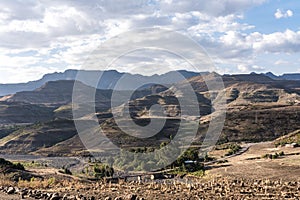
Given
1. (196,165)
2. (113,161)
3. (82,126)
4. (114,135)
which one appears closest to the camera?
(196,165)

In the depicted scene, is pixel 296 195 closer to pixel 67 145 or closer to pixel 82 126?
pixel 67 145

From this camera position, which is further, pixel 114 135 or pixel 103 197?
pixel 114 135

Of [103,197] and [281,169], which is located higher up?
[103,197]

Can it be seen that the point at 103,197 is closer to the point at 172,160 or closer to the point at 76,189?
the point at 76,189

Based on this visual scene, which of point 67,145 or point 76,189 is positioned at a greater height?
point 76,189

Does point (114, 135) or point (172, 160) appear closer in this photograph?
point (172, 160)

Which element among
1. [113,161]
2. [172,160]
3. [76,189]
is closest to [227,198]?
[76,189]

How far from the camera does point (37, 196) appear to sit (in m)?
22.1

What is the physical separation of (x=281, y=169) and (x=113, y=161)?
148ft

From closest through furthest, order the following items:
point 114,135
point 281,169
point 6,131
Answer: point 281,169 < point 114,135 < point 6,131

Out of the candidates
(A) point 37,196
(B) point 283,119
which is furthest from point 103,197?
(B) point 283,119

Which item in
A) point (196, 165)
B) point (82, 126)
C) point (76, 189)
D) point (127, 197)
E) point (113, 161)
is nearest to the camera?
point (127, 197)

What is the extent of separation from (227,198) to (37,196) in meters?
10.2

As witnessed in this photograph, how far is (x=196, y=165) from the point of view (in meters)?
70.1
